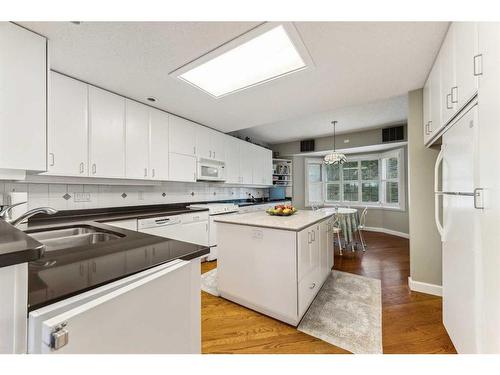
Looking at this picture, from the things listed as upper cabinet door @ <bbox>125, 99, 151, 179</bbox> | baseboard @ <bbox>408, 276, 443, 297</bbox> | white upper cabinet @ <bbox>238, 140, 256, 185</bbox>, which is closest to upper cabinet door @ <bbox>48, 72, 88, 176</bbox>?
upper cabinet door @ <bbox>125, 99, 151, 179</bbox>

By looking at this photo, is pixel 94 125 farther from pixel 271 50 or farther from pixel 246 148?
pixel 246 148

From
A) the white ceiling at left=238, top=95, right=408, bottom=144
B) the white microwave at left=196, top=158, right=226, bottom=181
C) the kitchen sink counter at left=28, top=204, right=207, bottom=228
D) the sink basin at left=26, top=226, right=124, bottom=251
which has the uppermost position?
the white ceiling at left=238, top=95, right=408, bottom=144

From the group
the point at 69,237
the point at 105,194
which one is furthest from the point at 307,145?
the point at 69,237

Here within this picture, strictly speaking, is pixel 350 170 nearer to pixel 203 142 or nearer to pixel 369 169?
pixel 369 169

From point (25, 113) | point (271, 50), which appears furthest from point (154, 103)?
point (271, 50)

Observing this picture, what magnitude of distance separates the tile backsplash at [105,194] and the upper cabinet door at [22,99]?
2.47 feet

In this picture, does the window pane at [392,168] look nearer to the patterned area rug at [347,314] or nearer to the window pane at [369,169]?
the window pane at [369,169]

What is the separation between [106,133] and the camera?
2.37 m

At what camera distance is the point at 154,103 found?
9.04ft

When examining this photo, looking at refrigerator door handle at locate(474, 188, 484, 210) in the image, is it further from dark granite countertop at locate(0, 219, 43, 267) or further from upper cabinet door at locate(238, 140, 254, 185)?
upper cabinet door at locate(238, 140, 254, 185)

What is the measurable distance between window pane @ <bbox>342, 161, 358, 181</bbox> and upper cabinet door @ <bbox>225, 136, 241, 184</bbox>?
3326mm

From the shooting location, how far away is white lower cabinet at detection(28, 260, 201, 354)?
0.52 m

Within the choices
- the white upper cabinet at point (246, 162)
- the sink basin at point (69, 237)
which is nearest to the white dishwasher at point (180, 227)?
the sink basin at point (69, 237)

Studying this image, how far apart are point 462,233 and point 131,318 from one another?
1.79m
